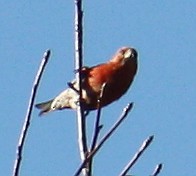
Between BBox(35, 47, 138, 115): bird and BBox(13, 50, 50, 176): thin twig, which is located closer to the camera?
BBox(13, 50, 50, 176): thin twig

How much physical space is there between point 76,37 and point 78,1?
0.23 metres

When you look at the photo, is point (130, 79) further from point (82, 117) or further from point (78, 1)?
point (78, 1)

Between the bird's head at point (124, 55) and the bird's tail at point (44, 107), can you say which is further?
the bird's tail at point (44, 107)

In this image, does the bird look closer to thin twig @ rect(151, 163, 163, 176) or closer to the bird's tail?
the bird's tail

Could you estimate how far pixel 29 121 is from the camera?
279cm

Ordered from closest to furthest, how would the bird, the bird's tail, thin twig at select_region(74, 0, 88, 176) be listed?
1. thin twig at select_region(74, 0, 88, 176)
2. the bird
3. the bird's tail

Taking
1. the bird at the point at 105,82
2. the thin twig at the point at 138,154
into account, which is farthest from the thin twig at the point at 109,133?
the bird at the point at 105,82

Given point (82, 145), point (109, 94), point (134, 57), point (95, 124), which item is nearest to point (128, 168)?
point (95, 124)

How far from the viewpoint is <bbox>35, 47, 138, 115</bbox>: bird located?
6.48 meters

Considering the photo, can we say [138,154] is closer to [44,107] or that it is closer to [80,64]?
[80,64]

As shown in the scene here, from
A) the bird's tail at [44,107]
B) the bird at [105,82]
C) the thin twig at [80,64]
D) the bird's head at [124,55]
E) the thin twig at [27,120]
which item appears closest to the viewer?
the thin twig at [27,120]

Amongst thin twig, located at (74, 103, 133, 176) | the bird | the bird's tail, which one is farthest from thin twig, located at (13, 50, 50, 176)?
the bird's tail

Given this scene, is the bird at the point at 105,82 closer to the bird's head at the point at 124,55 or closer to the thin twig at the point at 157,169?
the bird's head at the point at 124,55

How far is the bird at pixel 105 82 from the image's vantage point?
6.48 meters
